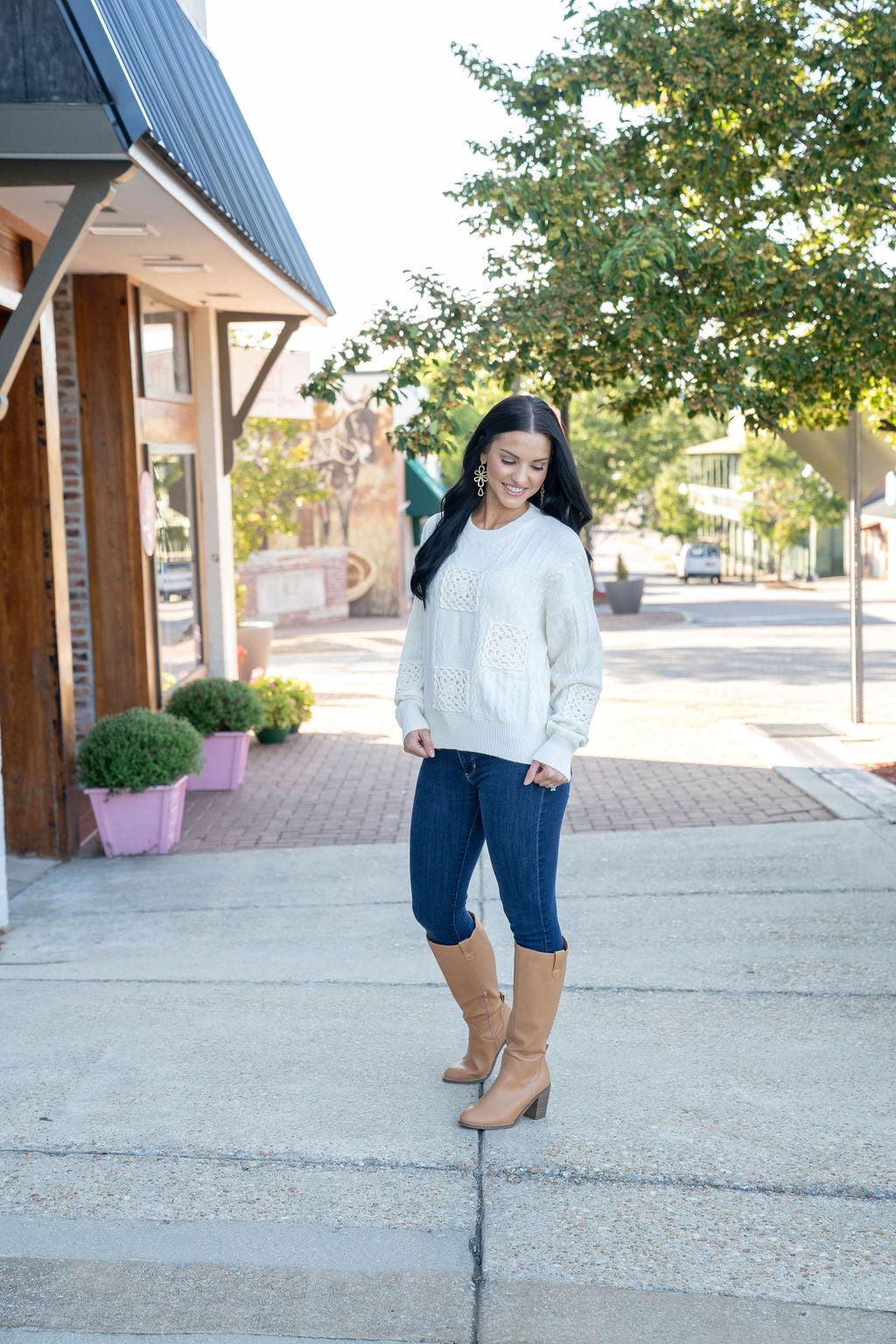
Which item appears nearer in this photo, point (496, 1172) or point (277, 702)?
point (496, 1172)

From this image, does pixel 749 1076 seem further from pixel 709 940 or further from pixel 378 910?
pixel 378 910

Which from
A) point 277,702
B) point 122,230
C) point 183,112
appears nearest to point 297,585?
point 277,702

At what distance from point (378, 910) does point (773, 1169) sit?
9.33 feet

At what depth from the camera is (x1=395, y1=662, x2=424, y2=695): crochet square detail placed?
11.9 ft

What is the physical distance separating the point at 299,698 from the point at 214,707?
2.86 m

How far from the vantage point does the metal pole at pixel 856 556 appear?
10961 mm

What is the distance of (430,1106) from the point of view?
3.73 metres

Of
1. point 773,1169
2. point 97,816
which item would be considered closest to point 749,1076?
point 773,1169

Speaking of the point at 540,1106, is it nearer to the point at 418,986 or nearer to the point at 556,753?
the point at 556,753

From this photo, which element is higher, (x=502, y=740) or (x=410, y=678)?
(x=410, y=678)

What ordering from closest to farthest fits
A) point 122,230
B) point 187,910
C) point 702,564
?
point 187,910 → point 122,230 → point 702,564

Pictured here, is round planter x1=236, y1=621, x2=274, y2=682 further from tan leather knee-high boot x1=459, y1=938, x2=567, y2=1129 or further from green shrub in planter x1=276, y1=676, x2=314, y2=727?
tan leather knee-high boot x1=459, y1=938, x2=567, y2=1129

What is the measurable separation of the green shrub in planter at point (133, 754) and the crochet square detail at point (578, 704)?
4092mm

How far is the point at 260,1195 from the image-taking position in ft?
10.6
